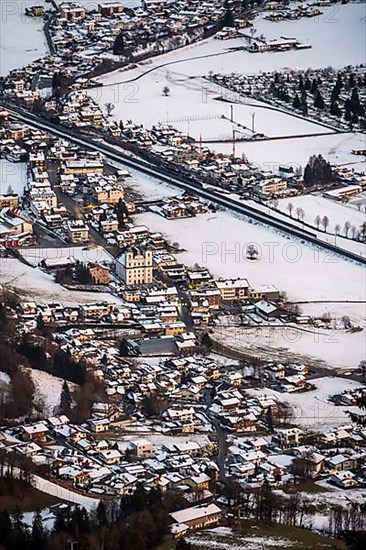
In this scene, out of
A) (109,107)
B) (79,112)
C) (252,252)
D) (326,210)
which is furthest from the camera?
(109,107)

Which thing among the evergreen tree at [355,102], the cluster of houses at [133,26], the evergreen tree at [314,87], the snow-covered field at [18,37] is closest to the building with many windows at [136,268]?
the evergreen tree at [355,102]

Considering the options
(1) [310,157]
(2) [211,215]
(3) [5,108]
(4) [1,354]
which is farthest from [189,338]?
(3) [5,108]

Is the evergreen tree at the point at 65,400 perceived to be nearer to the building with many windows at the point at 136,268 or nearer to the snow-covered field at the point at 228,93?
the building with many windows at the point at 136,268

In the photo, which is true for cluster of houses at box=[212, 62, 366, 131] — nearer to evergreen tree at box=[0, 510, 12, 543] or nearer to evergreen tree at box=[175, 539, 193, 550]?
evergreen tree at box=[175, 539, 193, 550]

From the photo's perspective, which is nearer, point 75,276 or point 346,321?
point 346,321

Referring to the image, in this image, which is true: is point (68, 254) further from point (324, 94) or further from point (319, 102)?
point (324, 94)

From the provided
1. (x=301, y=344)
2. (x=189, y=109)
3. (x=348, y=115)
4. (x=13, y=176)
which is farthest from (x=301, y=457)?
(x=189, y=109)

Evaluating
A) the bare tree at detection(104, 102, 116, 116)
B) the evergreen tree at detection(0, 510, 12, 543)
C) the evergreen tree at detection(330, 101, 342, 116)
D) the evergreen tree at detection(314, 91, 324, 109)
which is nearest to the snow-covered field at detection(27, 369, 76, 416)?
the evergreen tree at detection(0, 510, 12, 543)
